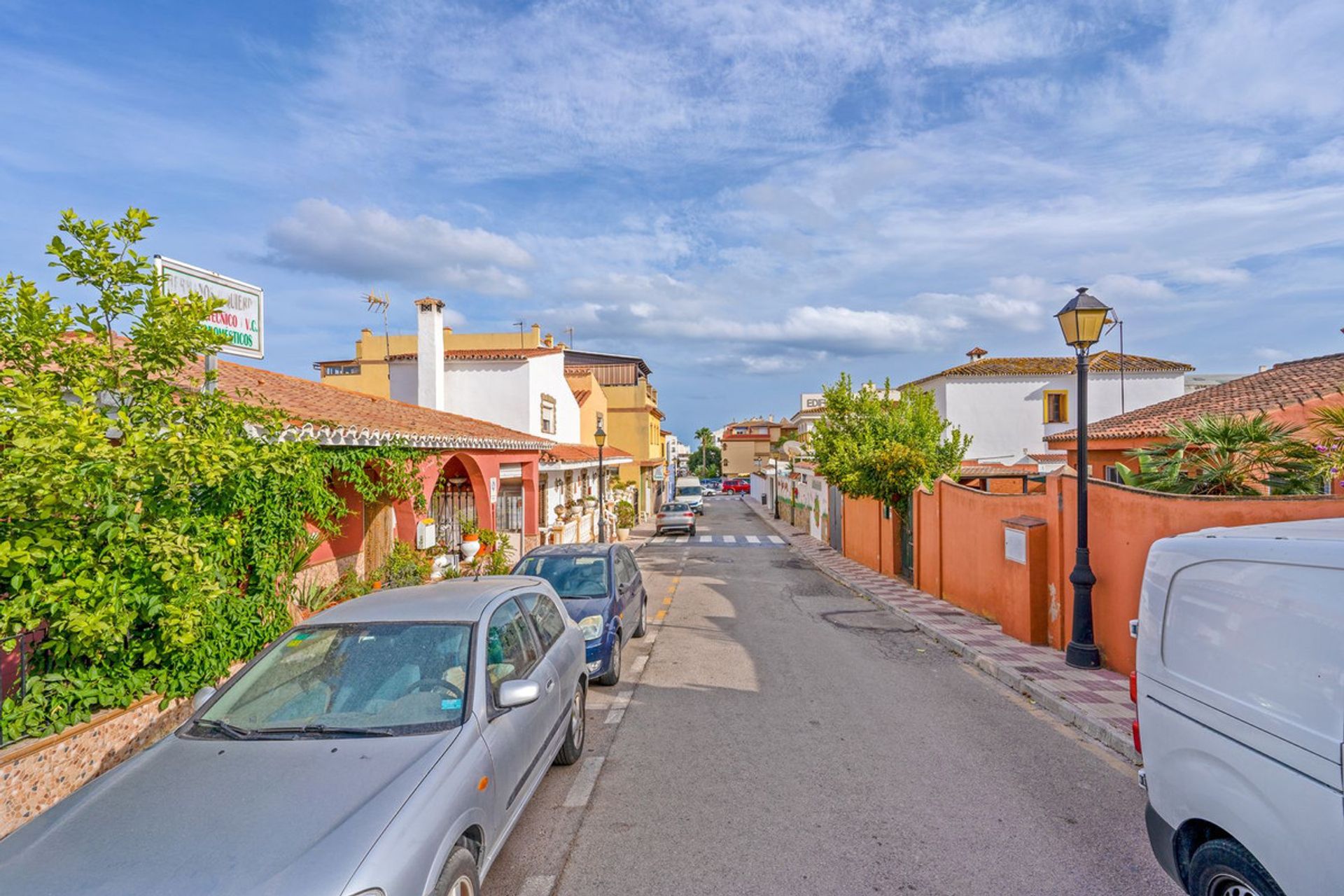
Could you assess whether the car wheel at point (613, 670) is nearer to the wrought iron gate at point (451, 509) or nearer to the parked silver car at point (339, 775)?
the parked silver car at point (339, 775)

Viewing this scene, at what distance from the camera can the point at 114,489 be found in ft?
15.9

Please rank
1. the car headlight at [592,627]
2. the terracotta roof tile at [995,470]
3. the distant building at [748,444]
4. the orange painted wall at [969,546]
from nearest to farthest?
the car headlight at [592,627], the orange painted wall at [969,546], the terracotta roof tile at [995,470], the distant building at [748,444]

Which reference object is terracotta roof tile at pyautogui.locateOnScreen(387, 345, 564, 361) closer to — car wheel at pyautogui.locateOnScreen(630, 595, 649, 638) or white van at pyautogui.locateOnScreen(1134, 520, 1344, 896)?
car wheel at pyautogui.locateOnScreen(630, 595, 649, 638)

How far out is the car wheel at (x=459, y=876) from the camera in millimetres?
2955

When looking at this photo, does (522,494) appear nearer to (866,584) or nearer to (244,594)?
(866,584)

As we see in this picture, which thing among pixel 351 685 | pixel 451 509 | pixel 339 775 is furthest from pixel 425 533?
pixel 339 775

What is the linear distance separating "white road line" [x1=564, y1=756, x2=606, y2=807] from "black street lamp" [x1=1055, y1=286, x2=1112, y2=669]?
5.95 meters

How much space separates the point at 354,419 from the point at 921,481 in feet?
41.3

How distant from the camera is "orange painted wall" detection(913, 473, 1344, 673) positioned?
6.67 metres

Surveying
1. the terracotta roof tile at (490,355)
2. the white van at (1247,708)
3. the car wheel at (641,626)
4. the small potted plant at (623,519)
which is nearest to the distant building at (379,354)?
the terracotta roof tile at (490,355)

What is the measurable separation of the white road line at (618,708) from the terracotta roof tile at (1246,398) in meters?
9.09

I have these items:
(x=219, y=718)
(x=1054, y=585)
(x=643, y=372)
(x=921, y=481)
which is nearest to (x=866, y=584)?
(x=921, y=481)

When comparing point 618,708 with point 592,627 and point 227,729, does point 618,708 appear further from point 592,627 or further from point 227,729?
point 227,729

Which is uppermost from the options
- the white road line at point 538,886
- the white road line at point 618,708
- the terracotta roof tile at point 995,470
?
the terracotta roof tile at point 995,470
